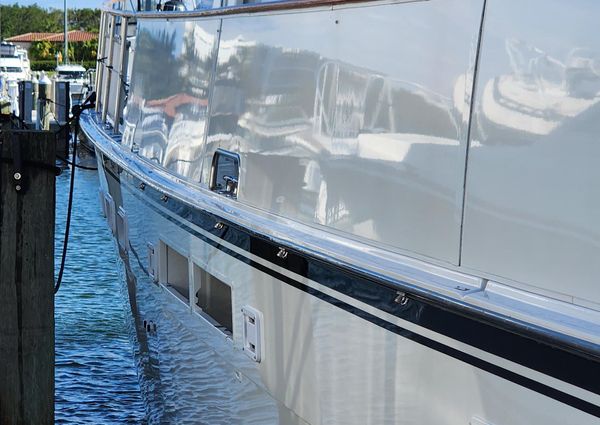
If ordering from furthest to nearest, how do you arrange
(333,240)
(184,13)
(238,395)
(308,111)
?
(184,13) < (238,395) < (308,111) < (333,240)

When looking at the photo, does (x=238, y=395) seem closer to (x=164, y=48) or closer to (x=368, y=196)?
(x=368, y=196)

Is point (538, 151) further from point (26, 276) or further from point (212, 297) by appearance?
point (26, 276)

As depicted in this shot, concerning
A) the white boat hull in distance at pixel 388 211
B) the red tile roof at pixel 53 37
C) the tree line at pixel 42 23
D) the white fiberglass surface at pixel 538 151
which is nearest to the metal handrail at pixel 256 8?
the white boat hull in distance at pixel 388 211

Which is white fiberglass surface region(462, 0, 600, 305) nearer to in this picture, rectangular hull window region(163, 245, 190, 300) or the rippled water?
rectangular hull window region(163, 245, 190, 300)

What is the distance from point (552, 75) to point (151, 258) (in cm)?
321

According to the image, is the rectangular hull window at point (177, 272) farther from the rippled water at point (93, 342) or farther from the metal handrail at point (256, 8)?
the rippled water at point (93, 342)

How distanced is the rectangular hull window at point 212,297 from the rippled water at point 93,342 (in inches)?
107

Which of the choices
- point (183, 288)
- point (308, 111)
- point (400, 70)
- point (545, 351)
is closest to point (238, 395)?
point (183, 288)

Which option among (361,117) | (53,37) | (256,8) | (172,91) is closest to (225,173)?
(256,8)

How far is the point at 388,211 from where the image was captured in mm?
2959

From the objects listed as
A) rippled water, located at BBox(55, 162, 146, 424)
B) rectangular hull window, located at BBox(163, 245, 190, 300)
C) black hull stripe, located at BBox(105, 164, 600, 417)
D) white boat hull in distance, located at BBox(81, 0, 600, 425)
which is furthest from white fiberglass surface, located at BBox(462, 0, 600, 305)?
rippled water, located at BBox(55, 162, 146, 424)

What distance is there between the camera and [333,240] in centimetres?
318

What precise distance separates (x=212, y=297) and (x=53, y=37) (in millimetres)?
57787

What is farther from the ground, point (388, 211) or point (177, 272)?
point (388, 211)
